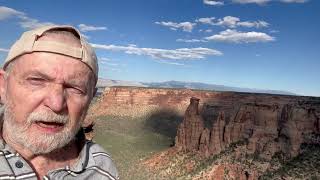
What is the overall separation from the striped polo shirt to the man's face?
199mm

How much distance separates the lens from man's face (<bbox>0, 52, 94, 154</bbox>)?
4.08 meters

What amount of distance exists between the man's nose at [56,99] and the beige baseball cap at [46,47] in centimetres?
34

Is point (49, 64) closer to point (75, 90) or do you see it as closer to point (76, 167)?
point (75, 90)

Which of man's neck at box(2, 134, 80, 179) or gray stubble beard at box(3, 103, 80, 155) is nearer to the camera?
gray stubble beard at box(3, 103, 80, 155)

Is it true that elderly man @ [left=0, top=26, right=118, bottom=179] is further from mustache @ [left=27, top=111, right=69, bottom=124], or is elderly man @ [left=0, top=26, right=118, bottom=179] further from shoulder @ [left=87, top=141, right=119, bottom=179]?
shoulder @ [left=87, top=141, right=119, bottom=179]

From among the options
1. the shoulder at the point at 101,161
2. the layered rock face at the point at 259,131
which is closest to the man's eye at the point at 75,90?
the shoulder at the point at 101,161

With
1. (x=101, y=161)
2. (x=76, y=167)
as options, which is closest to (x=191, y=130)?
(x=101, y=161)

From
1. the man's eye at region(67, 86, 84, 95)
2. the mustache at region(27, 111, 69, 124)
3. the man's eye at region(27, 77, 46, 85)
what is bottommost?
the mustache at region(27, 111, 69, 124)

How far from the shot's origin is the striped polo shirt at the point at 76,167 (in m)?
3.88

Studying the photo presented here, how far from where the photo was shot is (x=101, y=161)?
15.4ft

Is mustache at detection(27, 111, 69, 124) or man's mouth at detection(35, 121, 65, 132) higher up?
mustache at detection(27, 111, 69, 124)

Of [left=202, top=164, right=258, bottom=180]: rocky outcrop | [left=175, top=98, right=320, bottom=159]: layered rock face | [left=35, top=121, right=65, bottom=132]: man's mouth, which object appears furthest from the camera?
[left=175, top=98, right=320, bottom=159]: layered rock face

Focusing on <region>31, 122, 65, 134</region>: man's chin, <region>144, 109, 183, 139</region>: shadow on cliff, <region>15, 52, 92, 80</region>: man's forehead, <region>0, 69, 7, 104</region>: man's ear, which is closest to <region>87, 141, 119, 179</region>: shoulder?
<region>31, 122, 65, 134</region>: man's chin

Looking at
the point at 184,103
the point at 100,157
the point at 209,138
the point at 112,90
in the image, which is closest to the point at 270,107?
the point at 209,138
